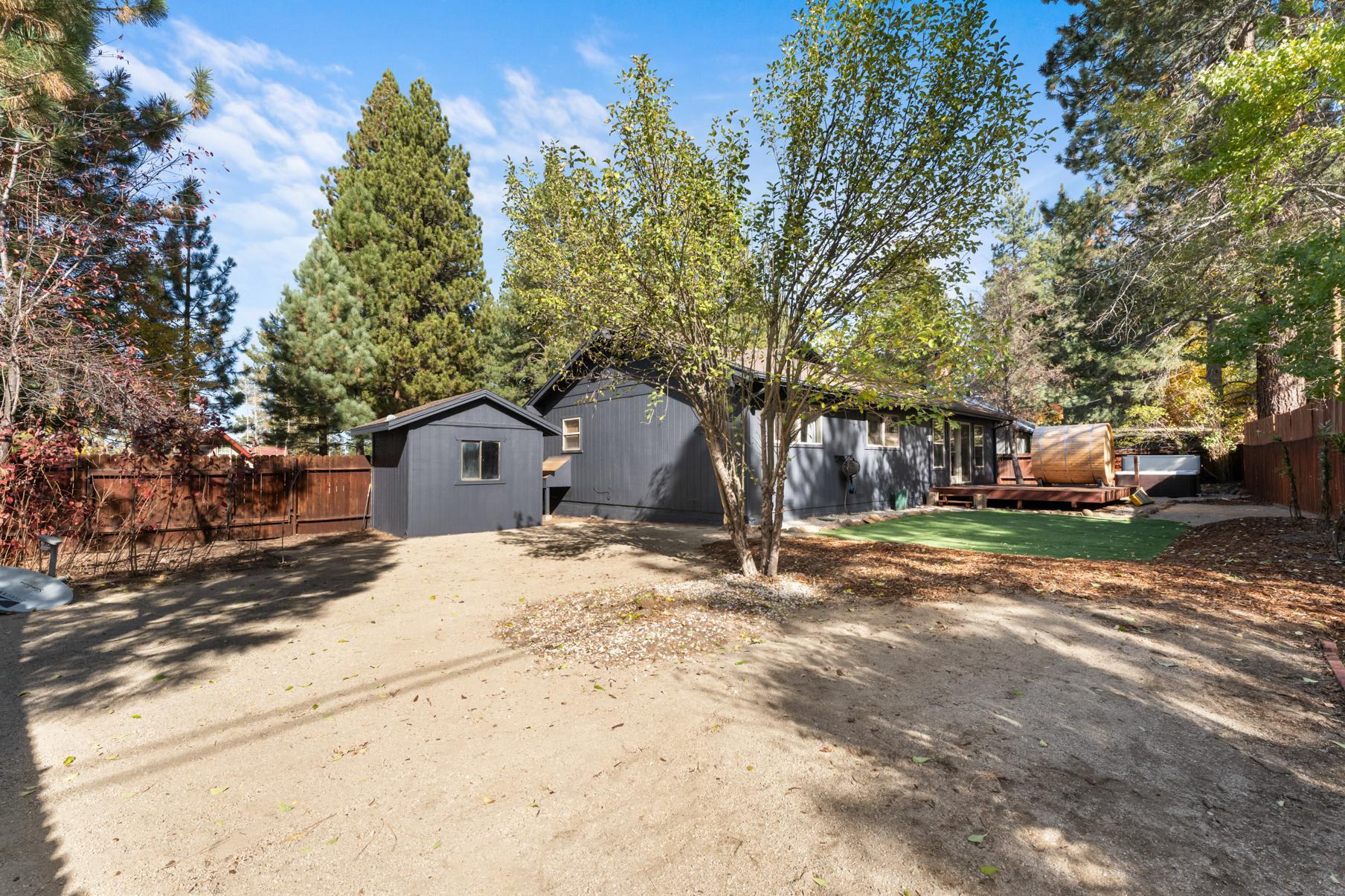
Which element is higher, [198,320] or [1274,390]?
[198,320]

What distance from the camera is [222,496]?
35.9 ft

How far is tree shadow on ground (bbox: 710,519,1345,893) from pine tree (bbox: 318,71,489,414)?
16609 mm

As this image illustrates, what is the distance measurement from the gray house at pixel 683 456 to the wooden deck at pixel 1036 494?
642 mm

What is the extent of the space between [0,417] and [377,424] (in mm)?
5455

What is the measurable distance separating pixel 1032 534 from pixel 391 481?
13470 mm

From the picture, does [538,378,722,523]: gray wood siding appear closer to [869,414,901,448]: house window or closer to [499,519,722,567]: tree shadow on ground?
[499,519,722,567]: tree shadow on ground

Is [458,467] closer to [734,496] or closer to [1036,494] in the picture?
[734,496]

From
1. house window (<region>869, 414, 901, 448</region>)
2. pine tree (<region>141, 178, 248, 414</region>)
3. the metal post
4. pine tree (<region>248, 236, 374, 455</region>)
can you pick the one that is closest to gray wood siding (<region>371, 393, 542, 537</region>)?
pine tree (<region>248, 236, 374, 455</region>)

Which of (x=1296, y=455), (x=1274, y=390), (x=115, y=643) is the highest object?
(x=1274, y=390)

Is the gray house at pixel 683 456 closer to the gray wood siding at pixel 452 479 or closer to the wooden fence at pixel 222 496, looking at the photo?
the gray wood siding at pixel 452 479

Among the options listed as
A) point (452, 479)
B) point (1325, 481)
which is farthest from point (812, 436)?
point (452, 479)

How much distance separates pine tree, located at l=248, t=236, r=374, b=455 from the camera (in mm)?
15352

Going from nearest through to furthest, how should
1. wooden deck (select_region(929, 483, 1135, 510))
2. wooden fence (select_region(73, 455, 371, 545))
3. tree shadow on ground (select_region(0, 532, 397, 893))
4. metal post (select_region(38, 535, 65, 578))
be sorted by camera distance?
tree shadow on ground (select_region(0, 532, 397, 893)) → metal post (select_region(38, 535, 65, 578)) → wooden fence (select_region(73, 455, 371, 545)) → wooden deck (select_region(929, 483, 1135, 510))

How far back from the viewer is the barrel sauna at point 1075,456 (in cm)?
1625
